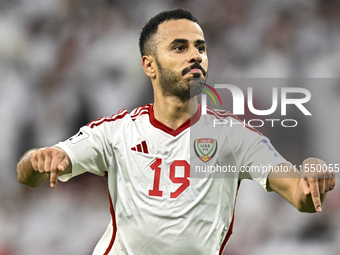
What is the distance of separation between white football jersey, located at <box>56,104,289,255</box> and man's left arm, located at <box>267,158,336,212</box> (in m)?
0.09

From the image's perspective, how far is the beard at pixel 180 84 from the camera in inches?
91.5

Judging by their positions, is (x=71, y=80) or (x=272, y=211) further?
(x=71, y=80)

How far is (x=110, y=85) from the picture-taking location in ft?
15.0

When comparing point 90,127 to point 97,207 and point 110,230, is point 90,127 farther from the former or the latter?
point 97,207

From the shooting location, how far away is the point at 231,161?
7.42 ft

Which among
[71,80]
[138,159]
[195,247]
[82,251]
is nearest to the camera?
[195,247]

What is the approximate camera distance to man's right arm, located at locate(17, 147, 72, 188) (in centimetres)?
179

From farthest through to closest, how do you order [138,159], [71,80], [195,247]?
1. [71,80]
2. [138,159]
3. [195,247]

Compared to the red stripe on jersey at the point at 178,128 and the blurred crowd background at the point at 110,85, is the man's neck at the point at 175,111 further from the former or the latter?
the blurred crowd background at the point at 110,85

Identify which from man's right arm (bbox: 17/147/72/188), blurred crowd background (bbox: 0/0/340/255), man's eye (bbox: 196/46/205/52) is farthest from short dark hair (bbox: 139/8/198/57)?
blurred crowd background (bbox: 0/0/340/255)

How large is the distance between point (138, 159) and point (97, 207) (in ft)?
7.07

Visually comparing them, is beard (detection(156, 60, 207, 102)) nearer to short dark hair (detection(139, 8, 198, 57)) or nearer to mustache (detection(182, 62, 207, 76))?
mustache (detection(182, 62, 207, 76))

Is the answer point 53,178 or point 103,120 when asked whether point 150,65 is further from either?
point 53,178

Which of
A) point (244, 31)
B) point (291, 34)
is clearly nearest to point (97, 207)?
point (244, 31)
